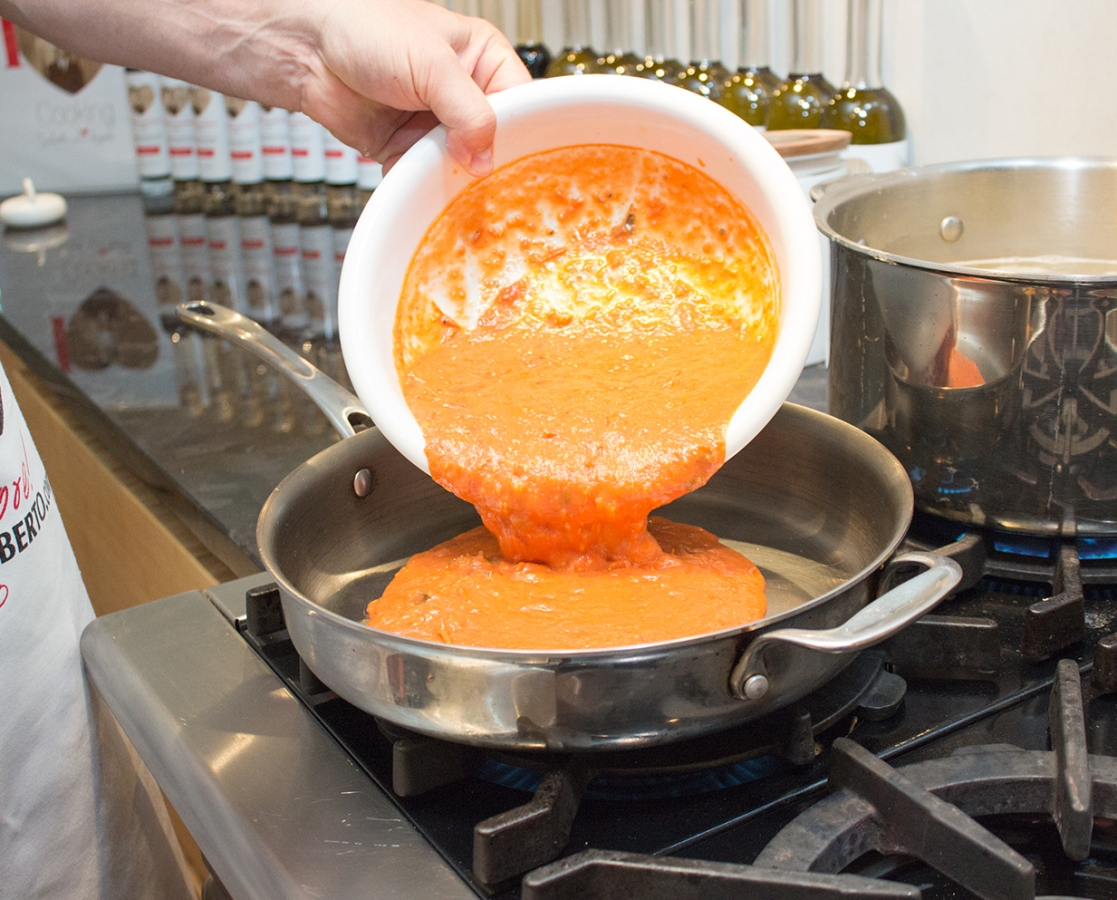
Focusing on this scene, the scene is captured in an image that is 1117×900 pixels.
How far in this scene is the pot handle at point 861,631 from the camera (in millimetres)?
483

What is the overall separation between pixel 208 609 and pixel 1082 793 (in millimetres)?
565

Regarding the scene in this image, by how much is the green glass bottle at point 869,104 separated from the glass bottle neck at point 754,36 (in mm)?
183

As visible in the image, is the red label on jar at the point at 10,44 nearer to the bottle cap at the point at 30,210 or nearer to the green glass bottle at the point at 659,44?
the bottle cap at the point at 30,210

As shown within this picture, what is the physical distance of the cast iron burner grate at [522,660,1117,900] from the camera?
44cm

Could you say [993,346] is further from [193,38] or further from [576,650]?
[193,38]

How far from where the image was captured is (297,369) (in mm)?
826

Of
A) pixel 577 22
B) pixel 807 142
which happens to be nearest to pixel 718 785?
pixel 807 142

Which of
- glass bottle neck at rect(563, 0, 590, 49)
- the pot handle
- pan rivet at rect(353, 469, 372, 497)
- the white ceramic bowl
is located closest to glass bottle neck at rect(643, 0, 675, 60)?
glass bottle neck at rect(563, 0, 590, 49)

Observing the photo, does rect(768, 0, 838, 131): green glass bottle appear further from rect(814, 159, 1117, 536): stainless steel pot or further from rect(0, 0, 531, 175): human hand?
rect(0, 0, 531, 175): human hand

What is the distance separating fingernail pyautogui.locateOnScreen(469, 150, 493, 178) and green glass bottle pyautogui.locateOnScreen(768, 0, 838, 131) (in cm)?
69

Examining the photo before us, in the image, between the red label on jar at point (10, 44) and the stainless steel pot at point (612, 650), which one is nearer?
the stainless steel pot at point (612, 650)

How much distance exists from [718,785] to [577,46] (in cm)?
140

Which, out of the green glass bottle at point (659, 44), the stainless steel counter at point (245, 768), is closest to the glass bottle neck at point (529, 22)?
the green glass bottle at point (659, 44)

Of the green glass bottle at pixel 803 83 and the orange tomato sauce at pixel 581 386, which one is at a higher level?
the green glass bottle at pixel 803 83
